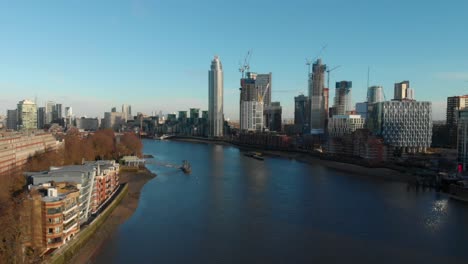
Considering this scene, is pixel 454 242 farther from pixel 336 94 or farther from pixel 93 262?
pixel 336 94

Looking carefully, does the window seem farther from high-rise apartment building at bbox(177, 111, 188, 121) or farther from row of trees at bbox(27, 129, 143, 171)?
high-rise apartment building at bbox(177, 111, 188, 121)

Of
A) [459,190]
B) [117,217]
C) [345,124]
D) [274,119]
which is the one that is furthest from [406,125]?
[274,119]

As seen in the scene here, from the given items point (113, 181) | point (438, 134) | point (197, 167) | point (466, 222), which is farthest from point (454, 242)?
point (438, 134)

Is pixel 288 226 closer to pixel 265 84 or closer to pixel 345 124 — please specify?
pixel 345 124

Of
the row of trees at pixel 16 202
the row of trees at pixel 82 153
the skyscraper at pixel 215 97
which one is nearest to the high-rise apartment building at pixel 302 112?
the skyscraper at pixel 215 97

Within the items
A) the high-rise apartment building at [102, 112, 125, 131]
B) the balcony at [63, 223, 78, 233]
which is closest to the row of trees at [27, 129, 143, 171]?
the balcony at [63, 223, 78, 233]

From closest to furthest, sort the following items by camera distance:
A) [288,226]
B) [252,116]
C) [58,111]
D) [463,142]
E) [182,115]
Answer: [288,226], [463,142], [252,116], [58,111], [182,115]
